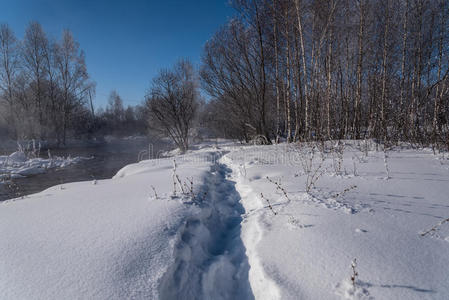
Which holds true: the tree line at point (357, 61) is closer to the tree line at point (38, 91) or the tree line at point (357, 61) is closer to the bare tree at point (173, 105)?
the bare tree at point (173, 105)

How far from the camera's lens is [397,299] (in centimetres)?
91

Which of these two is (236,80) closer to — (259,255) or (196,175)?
(196,175)

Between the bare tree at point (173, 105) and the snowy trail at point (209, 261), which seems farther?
the bare tree at point (173, 105)

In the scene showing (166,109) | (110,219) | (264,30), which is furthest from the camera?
(166,109)

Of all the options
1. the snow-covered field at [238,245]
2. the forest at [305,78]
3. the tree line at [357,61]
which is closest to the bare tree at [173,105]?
the forest at [305,78]

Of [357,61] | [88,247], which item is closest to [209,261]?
[88,247]

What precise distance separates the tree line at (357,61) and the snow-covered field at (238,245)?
3334mm

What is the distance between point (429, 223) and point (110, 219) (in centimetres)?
264

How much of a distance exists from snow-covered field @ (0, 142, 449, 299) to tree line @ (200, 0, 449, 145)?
3.33 metres

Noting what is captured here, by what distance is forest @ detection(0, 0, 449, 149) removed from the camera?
5.55 metres

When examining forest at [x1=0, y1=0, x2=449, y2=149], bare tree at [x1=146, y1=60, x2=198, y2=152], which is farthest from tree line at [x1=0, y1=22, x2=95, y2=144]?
bare tree at [x1=146, y1=60, x2=198, y2=152]

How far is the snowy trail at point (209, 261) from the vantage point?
1.21 metres

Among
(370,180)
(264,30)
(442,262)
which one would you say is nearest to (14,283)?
(442,262)

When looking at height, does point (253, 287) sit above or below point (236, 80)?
below
